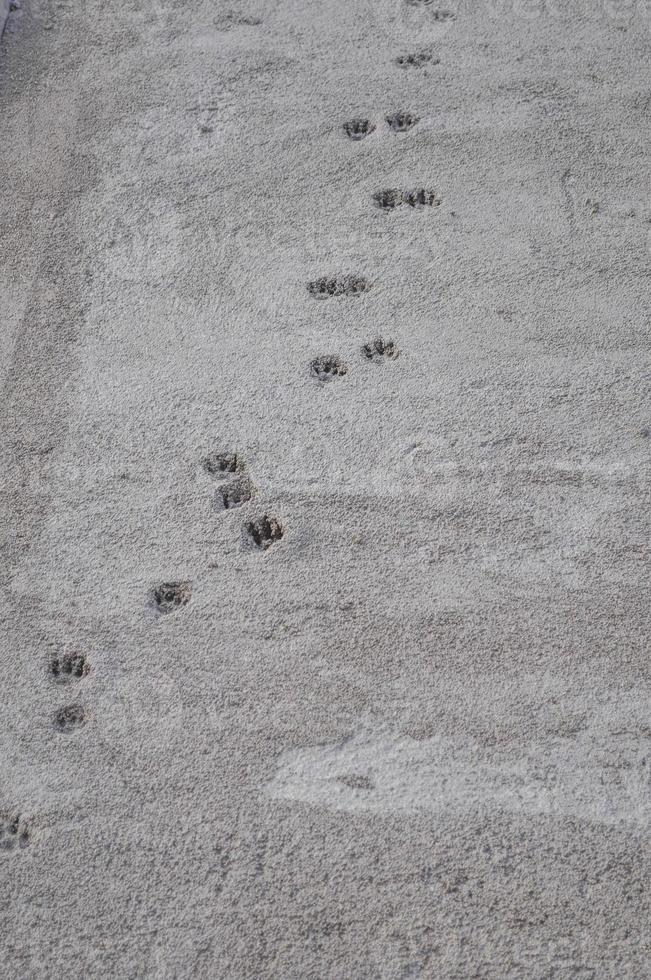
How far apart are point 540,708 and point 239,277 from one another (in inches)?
77.8

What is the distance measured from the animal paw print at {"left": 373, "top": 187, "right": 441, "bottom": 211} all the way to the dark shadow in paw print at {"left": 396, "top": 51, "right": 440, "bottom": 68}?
85cm

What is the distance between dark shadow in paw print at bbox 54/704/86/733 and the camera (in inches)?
102

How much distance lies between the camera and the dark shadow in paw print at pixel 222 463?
120 inches

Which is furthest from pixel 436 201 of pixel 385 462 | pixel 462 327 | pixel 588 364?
pixel 385 462

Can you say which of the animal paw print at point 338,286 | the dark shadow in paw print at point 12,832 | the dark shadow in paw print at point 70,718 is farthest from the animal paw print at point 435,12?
the dark shadow in paw print at point 12,832

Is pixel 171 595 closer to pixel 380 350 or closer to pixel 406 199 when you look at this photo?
pixel 380 350

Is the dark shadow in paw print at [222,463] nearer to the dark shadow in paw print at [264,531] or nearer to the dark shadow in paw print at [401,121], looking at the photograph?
the dark shadow in paw print at [264,531]

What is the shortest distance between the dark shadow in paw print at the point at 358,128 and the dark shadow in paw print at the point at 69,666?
8.29 feet

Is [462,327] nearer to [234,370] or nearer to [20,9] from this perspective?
[234,370]

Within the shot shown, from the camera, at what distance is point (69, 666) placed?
2.69 metres

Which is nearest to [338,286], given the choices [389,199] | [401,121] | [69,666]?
[389,199]

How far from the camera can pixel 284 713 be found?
256 cm

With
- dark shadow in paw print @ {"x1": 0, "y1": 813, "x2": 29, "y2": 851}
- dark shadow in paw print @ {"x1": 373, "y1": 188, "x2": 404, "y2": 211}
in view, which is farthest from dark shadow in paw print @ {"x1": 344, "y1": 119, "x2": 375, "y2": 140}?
dark shadow in paw print @ {"x1": 0, "y1": 813, "x2": 29, "y2": 851}

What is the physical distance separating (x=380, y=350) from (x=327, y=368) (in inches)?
8.1
